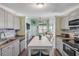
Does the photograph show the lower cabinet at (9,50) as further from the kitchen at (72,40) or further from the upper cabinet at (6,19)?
the kitchen at (72,40)

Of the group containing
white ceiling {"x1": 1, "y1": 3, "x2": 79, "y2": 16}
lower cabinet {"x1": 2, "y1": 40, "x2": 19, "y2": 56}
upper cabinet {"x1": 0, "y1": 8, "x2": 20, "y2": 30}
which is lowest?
lower cabinet {"x1": 2, "y1": 40, "x2": 19, "y2": 56}

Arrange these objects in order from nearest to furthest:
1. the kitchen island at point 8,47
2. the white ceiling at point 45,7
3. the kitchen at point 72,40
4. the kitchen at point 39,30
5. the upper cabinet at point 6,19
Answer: the kitchen island at point 8,47 → the kitchen at point 72,40 → the kitchen at point 39,30 → the upper cabinet at point 6,19 → the white ceiling at point 45,7

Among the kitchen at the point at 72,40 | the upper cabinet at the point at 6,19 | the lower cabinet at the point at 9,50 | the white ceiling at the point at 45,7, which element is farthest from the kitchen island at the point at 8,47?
the kitchen at the point at 72,40

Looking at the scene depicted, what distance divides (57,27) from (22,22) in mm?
1999

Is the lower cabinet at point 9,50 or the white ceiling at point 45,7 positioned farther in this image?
the white ceiling at point 45,7

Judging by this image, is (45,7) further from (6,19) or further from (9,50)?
(9,50)

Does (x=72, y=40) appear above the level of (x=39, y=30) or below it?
below

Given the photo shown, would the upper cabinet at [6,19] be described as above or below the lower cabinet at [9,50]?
above

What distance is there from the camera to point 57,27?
19.6 ft

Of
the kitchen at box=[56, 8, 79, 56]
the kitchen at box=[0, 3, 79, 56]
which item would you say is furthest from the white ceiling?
the kitchen at box=[56, 8, 79, 56]

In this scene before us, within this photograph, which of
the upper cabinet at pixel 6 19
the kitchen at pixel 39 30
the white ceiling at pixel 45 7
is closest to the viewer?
the kitchen at pixel 39 30

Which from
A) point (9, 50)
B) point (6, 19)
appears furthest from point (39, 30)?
point (9, 50)

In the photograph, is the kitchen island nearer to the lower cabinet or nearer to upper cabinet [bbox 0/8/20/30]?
the lower cabinet

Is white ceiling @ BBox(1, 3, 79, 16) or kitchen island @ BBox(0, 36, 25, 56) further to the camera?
white ceiling @ BBox(1, 3, 79, 16)
